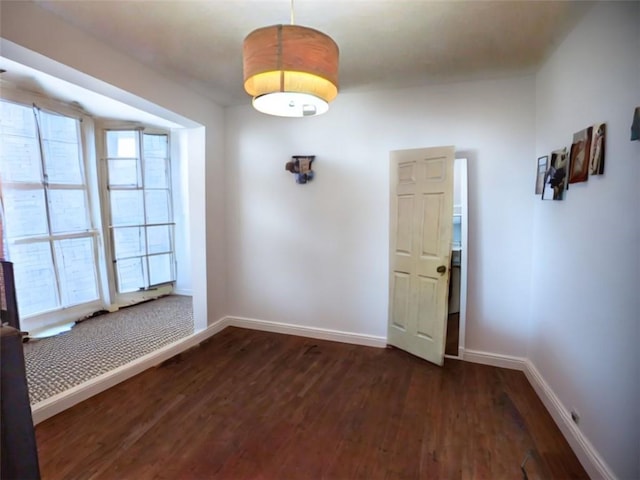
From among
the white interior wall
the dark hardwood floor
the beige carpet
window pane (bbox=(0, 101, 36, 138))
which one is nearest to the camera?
the dark hardwood floor

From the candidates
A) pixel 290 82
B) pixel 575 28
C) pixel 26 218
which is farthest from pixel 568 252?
pixel 26 218

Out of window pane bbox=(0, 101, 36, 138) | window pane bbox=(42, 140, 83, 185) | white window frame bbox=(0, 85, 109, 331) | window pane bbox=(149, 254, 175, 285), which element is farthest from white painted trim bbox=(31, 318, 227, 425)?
window pane bbox=(0, 101, 36, 138)

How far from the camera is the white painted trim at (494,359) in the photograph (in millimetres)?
3090

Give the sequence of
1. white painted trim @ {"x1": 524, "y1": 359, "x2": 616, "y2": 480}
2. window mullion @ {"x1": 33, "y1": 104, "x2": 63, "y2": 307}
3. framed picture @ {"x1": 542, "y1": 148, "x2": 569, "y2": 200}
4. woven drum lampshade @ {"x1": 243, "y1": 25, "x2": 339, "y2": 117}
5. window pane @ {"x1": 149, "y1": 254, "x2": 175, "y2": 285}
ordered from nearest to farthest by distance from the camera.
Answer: woven drum lampshade @ {"x1": 243, "y1": 25, "x2": 339, "y2": 117}, white painted trim @ {"x1": 524, "y1": 359, "x2": 616, "y2": 480}, framed picture @ {"x1": 542, "y1": 148, "x2": 569, "y2": 200}, window mullion @ {"x1": 33, "y1": 104, "x2": 63, "y2": 307}, window pane @ {"x1": 149, "y1": 254, "x2": 175, "y2": 285}

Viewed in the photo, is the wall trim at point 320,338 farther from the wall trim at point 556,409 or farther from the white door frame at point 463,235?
the white door frame at point 463,235

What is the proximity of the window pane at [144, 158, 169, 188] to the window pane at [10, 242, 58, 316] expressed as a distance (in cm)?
161

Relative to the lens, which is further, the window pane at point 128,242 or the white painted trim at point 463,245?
the window pane at point 128,242

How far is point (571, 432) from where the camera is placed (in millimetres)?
2080

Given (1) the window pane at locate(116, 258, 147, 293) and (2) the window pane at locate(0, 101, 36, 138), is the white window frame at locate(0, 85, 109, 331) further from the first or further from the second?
(1) the window pane at locate(116, 258, 147, 293)

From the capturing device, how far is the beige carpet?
9.31ft

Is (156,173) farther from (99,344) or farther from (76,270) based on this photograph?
(99,344)

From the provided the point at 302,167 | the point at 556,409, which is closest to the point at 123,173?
the point at 302,167

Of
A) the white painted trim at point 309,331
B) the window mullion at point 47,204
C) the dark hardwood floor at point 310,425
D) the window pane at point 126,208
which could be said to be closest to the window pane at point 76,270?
the window mullion at point 47,204

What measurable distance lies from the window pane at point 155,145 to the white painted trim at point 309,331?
113 inches
